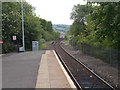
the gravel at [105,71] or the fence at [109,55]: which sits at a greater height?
the fence at [109,55]

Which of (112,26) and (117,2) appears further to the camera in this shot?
(112,26)

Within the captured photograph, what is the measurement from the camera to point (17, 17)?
35844mm

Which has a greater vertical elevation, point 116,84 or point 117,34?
point 117,34

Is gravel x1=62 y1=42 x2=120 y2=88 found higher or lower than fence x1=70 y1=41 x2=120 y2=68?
lower

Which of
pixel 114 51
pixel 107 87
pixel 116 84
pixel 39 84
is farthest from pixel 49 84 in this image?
pixel 114 51

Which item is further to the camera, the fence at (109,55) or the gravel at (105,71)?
the fence at (109,55)

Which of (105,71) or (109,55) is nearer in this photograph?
(105,71)

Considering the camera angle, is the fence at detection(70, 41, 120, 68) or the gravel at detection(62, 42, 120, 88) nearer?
the gravel at detection(62, 42, 120, 88)

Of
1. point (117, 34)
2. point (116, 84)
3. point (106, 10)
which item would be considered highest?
point (106, 10)

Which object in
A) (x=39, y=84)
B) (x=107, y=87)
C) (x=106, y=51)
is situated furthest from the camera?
(x=106, y=51)

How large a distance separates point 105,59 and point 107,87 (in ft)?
36.4

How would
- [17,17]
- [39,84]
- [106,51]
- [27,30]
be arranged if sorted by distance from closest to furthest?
[39,84]
[106,51]
[17,17]
[27,30]

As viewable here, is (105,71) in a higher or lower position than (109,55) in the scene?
lower

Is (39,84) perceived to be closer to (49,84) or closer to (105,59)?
(49,84)
